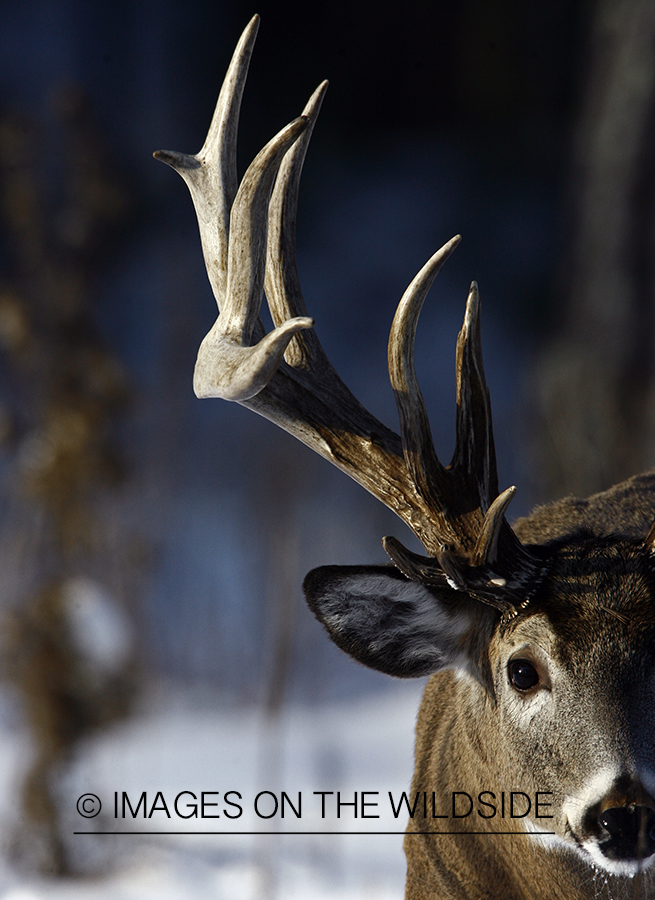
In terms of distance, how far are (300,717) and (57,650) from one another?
2.09 metres

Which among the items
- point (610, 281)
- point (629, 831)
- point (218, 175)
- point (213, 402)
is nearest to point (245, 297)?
point (218, 175)

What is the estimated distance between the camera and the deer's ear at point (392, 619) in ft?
7.88

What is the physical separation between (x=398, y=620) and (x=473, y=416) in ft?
1.97

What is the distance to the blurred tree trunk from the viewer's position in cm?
840

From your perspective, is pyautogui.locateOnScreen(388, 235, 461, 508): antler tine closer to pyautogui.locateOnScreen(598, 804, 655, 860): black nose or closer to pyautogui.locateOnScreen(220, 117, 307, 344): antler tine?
pyautogui.locateOnScreen(220, 117, 307, 344): antler tine

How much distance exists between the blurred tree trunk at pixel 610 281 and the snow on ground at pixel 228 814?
3873 mm

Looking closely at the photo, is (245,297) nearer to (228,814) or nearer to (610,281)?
(228,814)

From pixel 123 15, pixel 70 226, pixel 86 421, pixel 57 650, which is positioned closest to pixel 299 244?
pixel 123 15

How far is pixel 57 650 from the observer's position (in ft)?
15.5

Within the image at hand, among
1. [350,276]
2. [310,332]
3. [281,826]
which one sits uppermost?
[350,276]

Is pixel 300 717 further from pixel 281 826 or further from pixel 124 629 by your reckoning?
pixel 281 826

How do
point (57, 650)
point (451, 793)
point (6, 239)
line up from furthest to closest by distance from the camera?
point (6, 239) < point (57, 650) < point (451, 793)

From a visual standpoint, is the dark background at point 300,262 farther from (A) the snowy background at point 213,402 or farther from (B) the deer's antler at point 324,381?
(B) the deer's antler at point 324,381

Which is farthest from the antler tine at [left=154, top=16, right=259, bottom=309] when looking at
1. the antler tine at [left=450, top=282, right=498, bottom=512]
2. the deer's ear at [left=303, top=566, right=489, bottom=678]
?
the deer's ear at [left=303, top=566, right=489, bottom=678]
